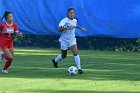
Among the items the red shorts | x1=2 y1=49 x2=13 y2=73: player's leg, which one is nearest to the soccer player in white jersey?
the red shorts

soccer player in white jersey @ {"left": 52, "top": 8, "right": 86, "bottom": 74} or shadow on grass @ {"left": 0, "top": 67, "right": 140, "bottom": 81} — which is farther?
soccer player in white jersey @ {"left": 52, "top": 8, "right": 86, "bottom": 74}

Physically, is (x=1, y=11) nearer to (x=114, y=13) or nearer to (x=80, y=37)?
(x=80, y=37)

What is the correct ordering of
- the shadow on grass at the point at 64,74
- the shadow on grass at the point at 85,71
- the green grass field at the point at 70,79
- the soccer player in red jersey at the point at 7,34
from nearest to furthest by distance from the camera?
the green grass field at the point at 70,79, the shadow on grass at the point at 64,74, the shadow on grass at the point at 85,71, the soccer player in red jersey at the point at 7,34

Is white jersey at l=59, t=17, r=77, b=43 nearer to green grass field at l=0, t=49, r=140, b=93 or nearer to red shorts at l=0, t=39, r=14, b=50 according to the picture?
green grass field at l=0, t=49, r=140, b=93

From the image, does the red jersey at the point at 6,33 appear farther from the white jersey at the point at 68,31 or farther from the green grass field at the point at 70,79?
the white jersey at the point at 68,31

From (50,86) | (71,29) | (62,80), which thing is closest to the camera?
(50,86)

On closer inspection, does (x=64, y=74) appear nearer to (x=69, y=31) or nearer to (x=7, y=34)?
(x=69, y=31)

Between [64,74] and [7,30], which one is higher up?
[7,30]

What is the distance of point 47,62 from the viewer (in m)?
19.6

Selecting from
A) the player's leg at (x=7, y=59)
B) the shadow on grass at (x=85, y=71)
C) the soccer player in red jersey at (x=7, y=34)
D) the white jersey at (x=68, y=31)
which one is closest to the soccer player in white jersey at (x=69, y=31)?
the white jersey at (x=68, y=31)

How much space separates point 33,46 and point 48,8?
8.40 feet

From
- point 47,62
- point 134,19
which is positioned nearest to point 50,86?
point 47,62

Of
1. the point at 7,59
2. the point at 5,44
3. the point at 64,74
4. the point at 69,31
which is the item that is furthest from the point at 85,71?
the point at 5,44

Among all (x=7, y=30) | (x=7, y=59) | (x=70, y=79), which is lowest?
(x=70, y=79)
